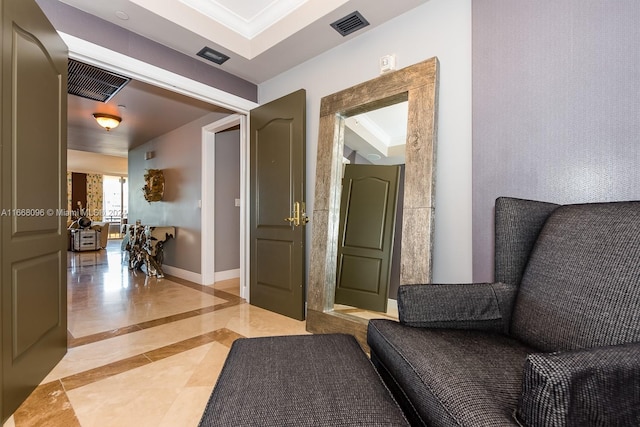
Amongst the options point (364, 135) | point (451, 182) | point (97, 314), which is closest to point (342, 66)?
point (364, 135)

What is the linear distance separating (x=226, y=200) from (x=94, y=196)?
9429 mm

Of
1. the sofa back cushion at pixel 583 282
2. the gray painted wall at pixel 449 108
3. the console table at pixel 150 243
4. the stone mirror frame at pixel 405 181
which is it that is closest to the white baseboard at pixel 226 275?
the console table at pixel 150 243

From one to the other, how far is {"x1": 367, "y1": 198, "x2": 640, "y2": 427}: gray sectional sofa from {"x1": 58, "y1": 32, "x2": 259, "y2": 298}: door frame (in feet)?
8.34

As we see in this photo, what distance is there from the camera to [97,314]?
118 inches

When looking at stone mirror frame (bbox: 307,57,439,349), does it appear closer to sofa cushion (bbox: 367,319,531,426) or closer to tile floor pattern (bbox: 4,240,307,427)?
tile floor pattern (bbox: 4,240,307,427)

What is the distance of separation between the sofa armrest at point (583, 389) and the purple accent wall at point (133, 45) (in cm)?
303

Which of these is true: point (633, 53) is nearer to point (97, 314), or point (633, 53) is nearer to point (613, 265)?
point (613, 265)

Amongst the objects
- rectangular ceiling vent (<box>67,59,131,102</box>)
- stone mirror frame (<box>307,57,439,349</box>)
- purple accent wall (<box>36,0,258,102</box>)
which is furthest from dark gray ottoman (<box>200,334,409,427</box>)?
rectangular ceiling vent (<box>67,59,131,102</box>)

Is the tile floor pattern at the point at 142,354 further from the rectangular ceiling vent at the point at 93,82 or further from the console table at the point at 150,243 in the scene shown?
the rectangular ceiling vent at the point at 93,82

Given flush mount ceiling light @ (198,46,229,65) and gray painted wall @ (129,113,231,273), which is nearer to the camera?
flush mount ceiling light @ (198,46,229,65)

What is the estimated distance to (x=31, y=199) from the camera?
170cm

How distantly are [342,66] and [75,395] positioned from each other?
2869 millimetres

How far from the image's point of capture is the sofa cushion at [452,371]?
80cm

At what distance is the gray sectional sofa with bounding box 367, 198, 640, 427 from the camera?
67cm
